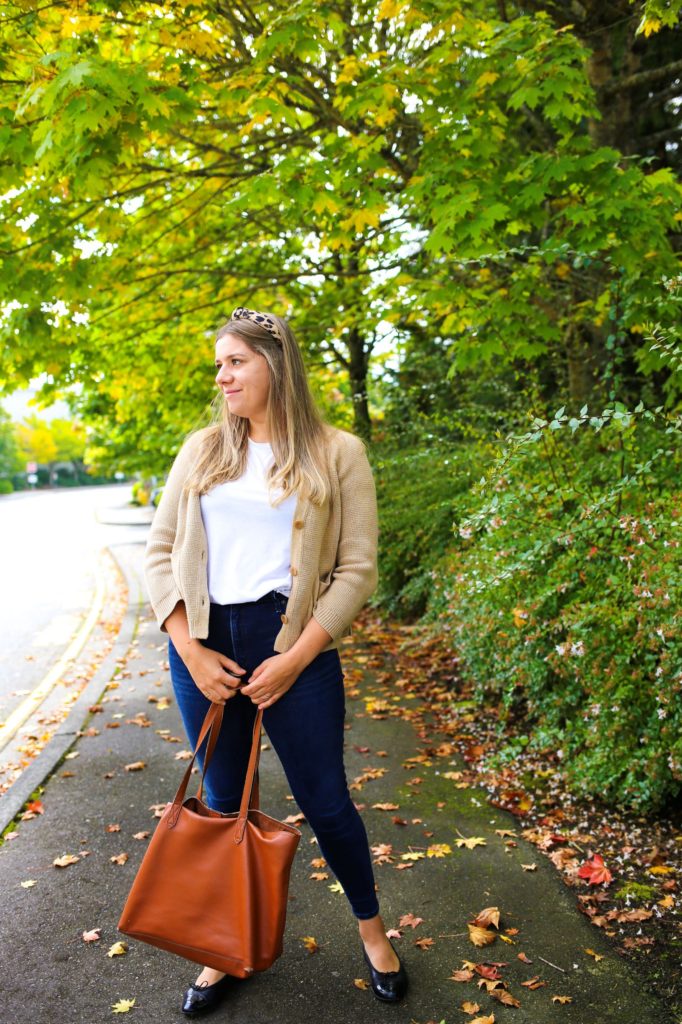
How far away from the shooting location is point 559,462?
16.0 ft

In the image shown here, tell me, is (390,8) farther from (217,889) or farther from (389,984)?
(389,984)

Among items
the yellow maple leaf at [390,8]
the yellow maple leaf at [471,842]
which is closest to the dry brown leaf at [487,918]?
the yellow maple leaf at [471,842]

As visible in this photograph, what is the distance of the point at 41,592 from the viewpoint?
11617 mm

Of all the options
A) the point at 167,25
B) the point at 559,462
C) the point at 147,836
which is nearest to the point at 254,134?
the point at 167,25

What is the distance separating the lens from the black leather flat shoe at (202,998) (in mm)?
2553

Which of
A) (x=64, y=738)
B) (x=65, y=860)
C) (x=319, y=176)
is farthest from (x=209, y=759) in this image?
(x=319, y=176)

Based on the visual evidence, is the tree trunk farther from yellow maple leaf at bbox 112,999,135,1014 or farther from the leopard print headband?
yellow maple leaf at bbox 112,999,135,1014

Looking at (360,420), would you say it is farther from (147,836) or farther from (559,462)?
(147,836)

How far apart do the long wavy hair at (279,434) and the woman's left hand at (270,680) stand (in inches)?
17.9

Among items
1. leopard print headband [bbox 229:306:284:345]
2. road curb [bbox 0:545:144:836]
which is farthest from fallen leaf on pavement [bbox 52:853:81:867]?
leopard print headband [bbox 229:306:284:345]

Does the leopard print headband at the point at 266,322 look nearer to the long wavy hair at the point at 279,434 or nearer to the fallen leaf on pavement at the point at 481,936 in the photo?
the long wavy hair at the point at 279,434

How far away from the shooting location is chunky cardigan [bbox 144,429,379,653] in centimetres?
243

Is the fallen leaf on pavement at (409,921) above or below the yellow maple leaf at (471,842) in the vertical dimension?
below

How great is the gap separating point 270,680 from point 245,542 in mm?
406
